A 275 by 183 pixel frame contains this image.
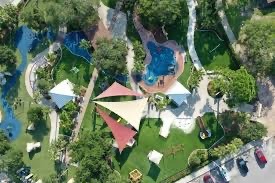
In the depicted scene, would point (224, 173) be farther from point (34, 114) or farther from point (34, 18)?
point (34, 18)

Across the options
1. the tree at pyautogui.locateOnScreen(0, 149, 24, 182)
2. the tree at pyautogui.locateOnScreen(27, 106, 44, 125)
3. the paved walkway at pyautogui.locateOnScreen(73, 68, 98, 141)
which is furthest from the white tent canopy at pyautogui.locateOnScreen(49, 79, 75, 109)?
the tree at pyautogui.locateOnScreen(0, 149, 24, 182)

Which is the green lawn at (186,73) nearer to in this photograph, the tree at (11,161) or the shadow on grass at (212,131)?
the shadow on grass at (212,131)

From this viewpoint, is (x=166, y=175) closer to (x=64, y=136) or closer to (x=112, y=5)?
(x=64, y=136)

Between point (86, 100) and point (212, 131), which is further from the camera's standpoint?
point (86, 100)

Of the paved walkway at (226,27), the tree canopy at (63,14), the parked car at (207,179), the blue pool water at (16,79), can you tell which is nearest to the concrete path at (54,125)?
the blue pool water at (16,79)

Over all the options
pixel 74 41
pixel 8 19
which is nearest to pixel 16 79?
pixel 8 19
